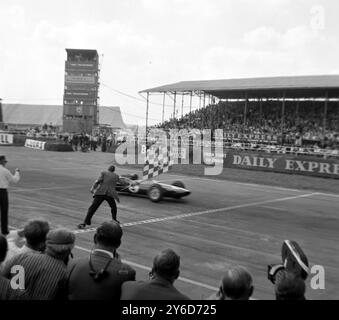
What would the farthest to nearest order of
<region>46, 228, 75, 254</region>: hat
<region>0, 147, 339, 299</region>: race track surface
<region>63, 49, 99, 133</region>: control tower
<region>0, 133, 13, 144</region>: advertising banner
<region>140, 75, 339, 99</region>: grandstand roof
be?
<region>63, 49, 99, 133</region>: control tower → <region>0, 133, 13, 144</region>: advertising banner → <region>140, 75, 339, 99</region>: grandstand roof → <region>0, 147, 339, 299</region>: race track surface → <region>46, 228, 75, 254</region>: hat

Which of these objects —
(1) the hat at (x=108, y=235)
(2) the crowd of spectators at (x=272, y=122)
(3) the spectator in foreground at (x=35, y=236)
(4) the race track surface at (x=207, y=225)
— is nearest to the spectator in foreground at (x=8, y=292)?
(3) the spectator in foreground at (x=35, y=236)

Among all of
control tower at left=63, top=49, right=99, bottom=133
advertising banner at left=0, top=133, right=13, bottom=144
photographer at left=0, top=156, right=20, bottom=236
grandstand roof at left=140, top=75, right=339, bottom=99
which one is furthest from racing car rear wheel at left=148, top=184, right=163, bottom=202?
control tower at left=63, top=49, right=99, bottom=133

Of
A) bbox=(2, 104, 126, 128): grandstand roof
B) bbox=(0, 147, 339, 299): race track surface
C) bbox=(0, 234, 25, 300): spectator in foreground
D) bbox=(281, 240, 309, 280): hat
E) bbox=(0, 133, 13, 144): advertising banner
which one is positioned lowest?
bbox=(0, 147, 339, 299): race track surface

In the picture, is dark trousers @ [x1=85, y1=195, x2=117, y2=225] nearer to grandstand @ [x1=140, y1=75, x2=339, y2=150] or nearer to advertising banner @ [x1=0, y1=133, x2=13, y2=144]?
grandstand @ [x1=140, y1=75, x2=339, y2=150]

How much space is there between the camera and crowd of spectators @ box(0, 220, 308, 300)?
124 inches

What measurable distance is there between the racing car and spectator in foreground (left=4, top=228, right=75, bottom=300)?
33.5ft

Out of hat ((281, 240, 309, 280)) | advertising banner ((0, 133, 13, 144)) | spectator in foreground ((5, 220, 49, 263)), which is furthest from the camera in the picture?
advertising banner ((0, 133, 13, 144))

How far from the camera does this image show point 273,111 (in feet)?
127

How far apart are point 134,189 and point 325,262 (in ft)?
25.0

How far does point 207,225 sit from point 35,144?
31.7m

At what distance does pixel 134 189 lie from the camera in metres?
14.9

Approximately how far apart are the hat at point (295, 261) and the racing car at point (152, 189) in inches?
420

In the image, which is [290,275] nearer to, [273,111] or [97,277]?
[97,277]
